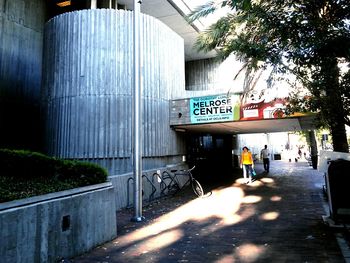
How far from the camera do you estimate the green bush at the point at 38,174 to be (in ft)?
16.0

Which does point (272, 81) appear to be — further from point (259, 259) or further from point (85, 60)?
point (85, 60)

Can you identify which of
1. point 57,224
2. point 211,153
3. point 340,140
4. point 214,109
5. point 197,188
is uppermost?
point 214,109

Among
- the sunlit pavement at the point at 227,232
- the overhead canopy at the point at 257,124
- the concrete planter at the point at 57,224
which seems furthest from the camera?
the overhead canopy at the point at 257,124

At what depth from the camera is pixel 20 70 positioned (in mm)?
14188

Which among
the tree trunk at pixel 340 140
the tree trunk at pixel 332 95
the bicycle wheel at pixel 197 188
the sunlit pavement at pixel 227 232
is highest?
the tree trunk at pixel 332 95

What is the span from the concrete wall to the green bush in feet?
29.2

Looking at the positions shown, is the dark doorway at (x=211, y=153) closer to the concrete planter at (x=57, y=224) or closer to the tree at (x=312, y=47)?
the tree at (x=312, y=47)

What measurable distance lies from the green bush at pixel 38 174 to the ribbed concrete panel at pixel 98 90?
5527mm

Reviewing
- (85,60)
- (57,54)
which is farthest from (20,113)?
(85,60)

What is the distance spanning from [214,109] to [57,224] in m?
9.10

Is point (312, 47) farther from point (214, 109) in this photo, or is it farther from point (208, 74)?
point (208, 74)

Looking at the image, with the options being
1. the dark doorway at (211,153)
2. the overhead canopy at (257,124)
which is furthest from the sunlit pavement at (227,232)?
the dark doorway at (211,153)

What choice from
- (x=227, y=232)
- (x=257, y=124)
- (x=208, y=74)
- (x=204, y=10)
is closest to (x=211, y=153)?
(x=208, y=74)

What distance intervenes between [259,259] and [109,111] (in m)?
8.47
